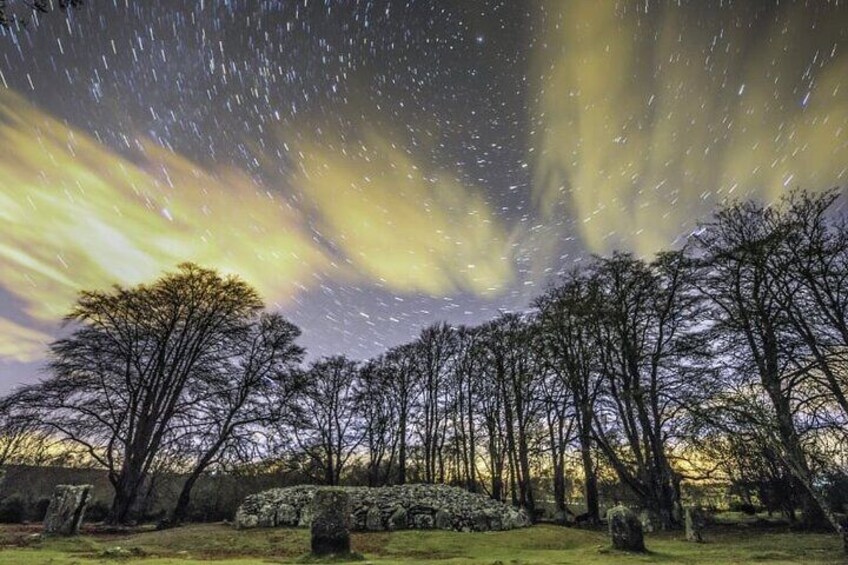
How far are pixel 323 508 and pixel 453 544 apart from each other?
5.30 m

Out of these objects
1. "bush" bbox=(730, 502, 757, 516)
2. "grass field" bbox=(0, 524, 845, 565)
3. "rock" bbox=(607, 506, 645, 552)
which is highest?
"bush" bbox=(730, 502, 757, 516)

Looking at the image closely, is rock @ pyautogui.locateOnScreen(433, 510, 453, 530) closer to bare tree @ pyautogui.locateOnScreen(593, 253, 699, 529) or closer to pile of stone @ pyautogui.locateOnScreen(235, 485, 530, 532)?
pile of stone @ pyautogui.locateOnScreen(235, 485, 530, 532)

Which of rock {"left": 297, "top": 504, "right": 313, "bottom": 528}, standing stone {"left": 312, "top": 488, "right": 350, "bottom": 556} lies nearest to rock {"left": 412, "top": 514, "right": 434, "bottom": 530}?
rock {"left": 297, "top": 504, "right": 313, "bottom": 528}

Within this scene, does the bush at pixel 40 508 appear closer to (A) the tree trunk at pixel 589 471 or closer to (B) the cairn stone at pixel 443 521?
(B) the cairn stone at pixel 443 521

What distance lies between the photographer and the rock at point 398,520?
18547 mm

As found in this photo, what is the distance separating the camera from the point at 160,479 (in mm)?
25266

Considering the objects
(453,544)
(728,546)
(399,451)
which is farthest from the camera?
(399,451)

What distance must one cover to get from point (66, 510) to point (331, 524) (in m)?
10.0

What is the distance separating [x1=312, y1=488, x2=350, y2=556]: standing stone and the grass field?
0.67 m

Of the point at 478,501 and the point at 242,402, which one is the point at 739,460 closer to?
the point at 478,501

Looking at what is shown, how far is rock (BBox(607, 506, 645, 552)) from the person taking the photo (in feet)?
40.2

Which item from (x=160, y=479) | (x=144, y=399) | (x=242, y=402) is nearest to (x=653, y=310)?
(x=242, y=402)

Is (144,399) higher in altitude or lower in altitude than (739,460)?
higher

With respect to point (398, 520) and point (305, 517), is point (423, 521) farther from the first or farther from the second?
point (305, 517)
